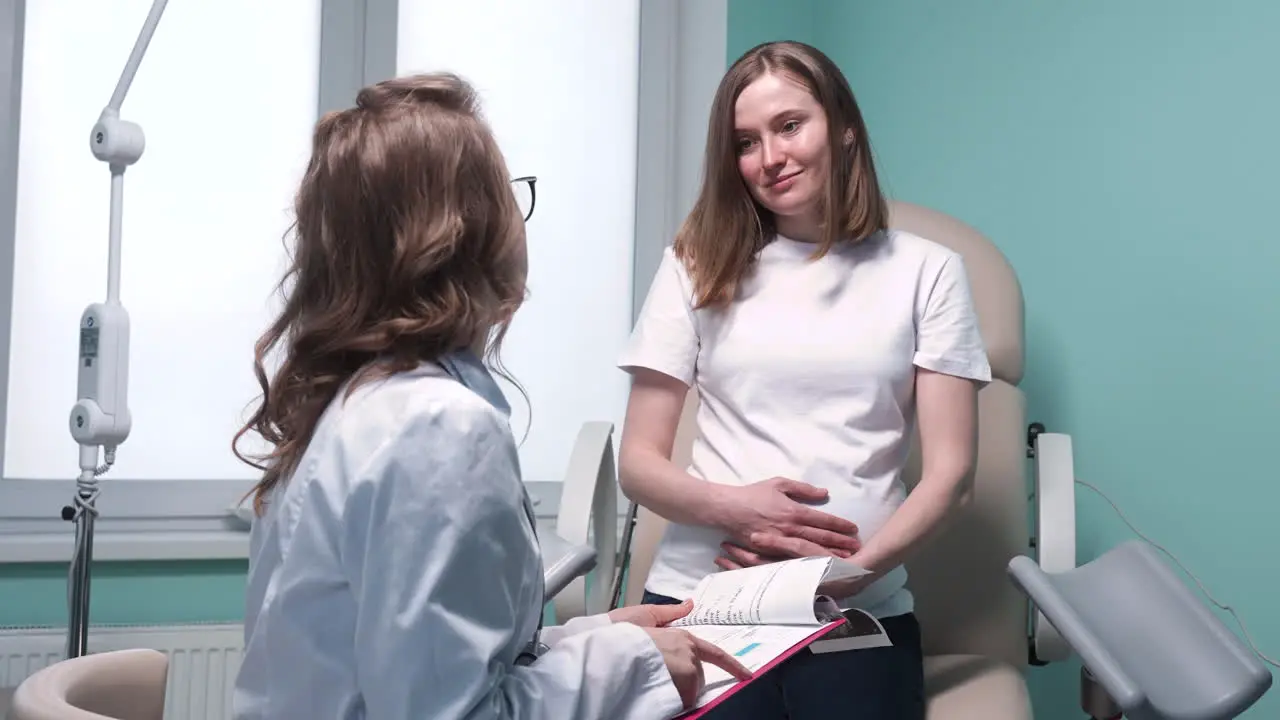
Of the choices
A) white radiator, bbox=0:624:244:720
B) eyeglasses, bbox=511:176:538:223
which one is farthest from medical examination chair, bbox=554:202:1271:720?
white radiator, bbox=0:624:244:720

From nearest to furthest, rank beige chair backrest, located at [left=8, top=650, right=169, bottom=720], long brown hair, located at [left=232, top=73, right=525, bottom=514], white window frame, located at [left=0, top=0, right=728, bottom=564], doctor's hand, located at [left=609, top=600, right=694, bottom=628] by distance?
beige chair backrest, located at [left=8, top=650, right=169, bottom=720], long brown hair, located at [left=232, top=73, right=525, bottom=514], doctor's hand, located at [left=609, top=600, right=694, bottom=628], white window frame, located at [left=0, top=0, right=728, bottom=564]

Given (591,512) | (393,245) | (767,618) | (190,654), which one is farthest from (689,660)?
(190,654)

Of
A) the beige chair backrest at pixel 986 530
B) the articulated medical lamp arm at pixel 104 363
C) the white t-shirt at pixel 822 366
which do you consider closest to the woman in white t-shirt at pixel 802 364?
the white t-shirt at pixel 822 366

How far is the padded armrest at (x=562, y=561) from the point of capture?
1415 mm

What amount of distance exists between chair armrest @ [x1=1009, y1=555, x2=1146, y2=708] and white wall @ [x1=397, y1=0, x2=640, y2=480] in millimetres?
1529

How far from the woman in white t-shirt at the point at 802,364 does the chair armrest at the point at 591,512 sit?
4.7 inches

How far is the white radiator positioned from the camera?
6.72 ft

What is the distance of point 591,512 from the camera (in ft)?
5.35

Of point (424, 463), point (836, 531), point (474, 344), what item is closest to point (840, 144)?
point (836, 531)

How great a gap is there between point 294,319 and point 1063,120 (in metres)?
1.58

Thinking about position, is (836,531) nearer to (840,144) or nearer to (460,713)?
(840,144)

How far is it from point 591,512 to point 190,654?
0.94 m

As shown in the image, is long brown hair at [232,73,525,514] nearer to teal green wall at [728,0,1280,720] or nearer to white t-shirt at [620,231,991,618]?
white t-shirt at [620,231,991,618]

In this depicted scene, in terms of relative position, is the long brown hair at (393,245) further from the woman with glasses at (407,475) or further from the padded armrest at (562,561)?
the padded armrest at (562,561)
